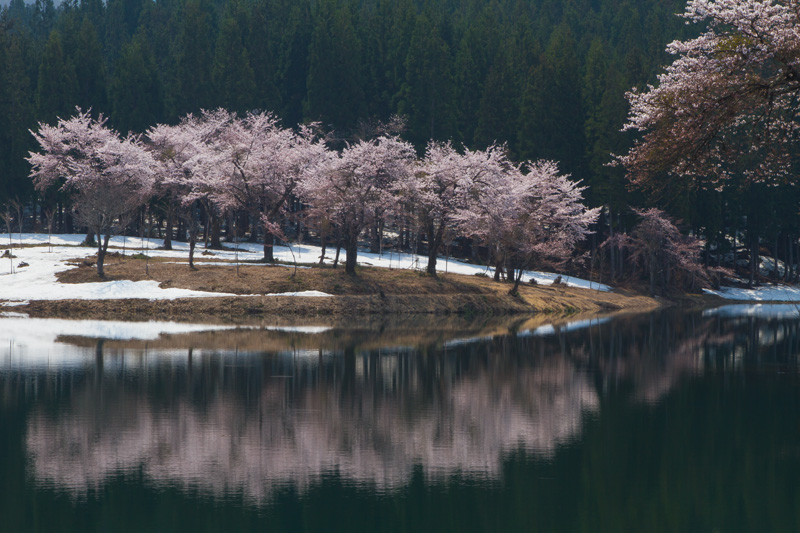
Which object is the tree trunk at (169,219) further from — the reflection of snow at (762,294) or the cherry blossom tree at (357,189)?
the reflection of snow at (762,294)

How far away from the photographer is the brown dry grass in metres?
50.1

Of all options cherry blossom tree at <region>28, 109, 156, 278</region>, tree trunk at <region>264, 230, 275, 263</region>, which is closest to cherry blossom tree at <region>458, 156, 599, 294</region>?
tree trunk at <region>264, 230, 275, 263</region>

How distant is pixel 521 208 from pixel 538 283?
8104 mm

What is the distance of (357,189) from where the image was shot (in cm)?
5859

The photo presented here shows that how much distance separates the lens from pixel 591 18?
138750mm

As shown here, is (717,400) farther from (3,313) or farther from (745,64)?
(3,313)

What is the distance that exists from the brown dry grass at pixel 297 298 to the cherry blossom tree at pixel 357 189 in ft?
11.1

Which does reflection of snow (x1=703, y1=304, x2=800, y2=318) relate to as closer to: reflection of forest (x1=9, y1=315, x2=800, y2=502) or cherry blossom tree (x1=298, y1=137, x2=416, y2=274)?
cherry blossom tree (x1=298, y1=137, x2=416, y2=274)

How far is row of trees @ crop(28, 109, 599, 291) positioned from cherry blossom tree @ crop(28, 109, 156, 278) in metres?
0.10

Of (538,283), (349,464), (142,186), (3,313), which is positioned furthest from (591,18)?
(349,464)

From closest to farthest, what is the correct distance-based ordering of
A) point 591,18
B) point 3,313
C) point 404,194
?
point 3,313
point 404,194
point 591,18

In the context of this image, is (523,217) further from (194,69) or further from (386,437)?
(386,437)

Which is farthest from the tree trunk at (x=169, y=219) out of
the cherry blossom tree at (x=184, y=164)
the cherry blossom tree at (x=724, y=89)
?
the cherry blossom tree at (x=724, y=89)

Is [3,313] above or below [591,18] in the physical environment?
below
